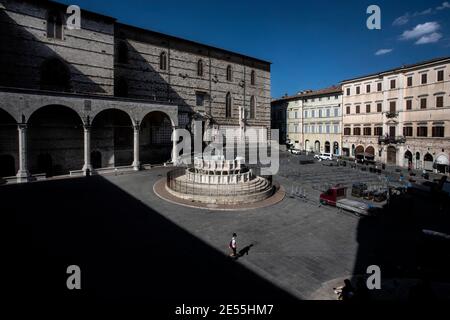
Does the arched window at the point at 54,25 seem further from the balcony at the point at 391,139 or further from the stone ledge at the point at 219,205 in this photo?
the balcony at the point at 391,139

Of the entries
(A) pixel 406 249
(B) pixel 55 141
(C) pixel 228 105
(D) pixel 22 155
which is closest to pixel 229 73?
(C) pixel 228 105

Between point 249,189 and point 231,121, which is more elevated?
point 231,121

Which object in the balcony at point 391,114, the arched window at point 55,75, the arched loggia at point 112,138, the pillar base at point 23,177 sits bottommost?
the pillar base at point 23,177

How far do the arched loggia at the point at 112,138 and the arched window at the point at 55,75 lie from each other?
3978 millimetres

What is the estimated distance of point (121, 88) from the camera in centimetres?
2998

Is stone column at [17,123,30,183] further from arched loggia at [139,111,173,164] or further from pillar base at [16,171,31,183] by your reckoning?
arched loggia at [139,111,173,164]

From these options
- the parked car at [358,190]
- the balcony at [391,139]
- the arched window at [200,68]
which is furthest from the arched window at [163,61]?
the balcony at [391,139]

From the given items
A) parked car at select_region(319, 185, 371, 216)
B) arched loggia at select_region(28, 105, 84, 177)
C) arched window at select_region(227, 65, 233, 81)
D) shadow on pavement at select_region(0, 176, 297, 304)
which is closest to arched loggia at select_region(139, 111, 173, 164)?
arched loggia at select_region(28, 105, 84, 177)

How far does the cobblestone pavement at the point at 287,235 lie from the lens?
855 centimetres

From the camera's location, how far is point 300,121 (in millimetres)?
50500
